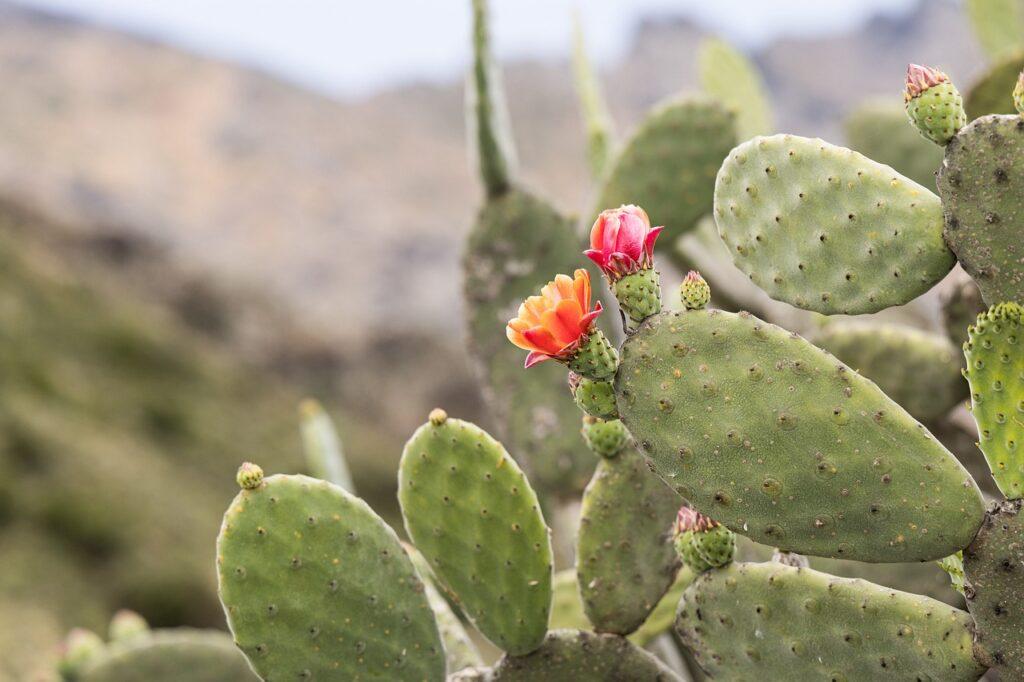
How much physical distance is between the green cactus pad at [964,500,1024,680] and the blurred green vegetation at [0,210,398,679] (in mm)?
6779

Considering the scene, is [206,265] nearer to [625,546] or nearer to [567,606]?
[567,606]

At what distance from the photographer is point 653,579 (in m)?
1.31

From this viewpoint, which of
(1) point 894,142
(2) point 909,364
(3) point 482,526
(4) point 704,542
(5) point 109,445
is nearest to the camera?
(4) point 704,542

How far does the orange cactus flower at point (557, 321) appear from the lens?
1002 millimetres

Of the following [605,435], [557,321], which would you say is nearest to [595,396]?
[557,321]

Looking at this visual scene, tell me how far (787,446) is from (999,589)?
0.75 ft

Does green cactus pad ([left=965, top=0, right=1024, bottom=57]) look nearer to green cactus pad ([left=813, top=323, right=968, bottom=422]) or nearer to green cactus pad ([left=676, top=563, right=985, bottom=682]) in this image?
green cactus pad ([left=813, top=323, right=968, bottom=422])

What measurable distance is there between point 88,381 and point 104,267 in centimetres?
388

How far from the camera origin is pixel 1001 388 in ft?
3.44

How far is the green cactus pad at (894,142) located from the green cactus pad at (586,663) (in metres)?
1.74

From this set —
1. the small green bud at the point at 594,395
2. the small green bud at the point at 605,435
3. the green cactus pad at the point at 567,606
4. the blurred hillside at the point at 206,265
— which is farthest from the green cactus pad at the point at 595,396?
the blurred hillside at the point at 206,265

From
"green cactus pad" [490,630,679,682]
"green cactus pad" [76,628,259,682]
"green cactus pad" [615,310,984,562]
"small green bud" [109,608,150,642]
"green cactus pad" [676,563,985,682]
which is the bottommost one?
"small green bud" [109,608,150,642]

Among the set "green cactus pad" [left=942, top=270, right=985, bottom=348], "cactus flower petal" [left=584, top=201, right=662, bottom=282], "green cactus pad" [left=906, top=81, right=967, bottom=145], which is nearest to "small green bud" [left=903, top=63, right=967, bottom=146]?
"green cactus pad" [left=906, top=81, right=967, bottom=145]

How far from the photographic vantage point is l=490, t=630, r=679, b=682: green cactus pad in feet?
4.24
